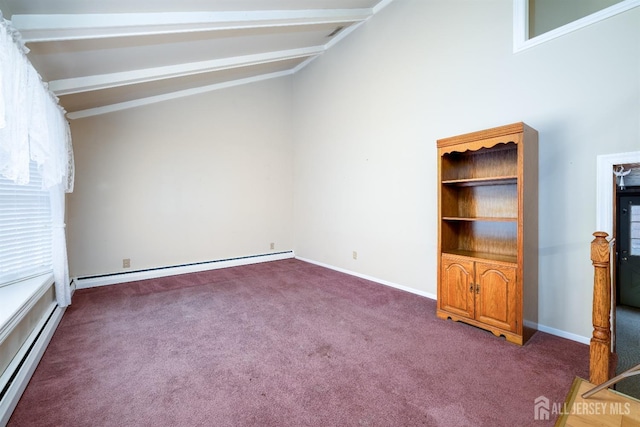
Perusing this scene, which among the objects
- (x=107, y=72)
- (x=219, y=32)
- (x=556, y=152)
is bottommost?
(x=556, y=152)

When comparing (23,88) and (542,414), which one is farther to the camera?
(23,88)

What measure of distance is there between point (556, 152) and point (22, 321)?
14.5ft

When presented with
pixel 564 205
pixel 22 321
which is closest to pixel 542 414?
pixel 564 205

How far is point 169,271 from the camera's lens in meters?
4.60

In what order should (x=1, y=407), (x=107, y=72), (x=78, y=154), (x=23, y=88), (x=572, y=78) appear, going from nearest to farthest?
(x=1, y=407)
(x=23, y=88)
(x=572, y=78)
(x=107, y=72)
(x=78, y=154)

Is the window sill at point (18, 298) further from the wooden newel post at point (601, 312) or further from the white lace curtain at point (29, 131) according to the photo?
the wooden newel post at point (601, 312)

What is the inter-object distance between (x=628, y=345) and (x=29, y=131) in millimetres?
5006

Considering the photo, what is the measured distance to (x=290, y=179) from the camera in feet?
19.2

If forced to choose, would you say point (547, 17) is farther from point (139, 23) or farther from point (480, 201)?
point (139, 23)

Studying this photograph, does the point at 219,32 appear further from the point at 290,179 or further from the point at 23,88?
the point at 290,179

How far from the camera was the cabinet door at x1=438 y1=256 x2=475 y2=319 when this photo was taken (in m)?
2.64

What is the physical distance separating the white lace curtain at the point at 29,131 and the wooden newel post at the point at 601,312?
3.30 m

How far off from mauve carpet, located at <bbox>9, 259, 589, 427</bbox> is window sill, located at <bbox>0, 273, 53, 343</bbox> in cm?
43

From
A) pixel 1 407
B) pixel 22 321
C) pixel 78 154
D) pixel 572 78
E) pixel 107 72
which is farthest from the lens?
pixel 78 154
